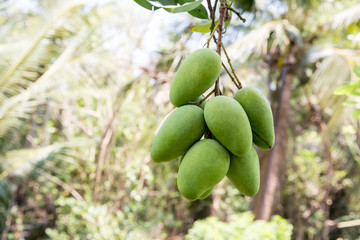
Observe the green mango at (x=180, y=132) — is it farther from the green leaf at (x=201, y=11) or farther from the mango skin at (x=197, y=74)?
the green leaf at (x=201, y=11)

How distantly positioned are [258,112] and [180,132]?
13 centimetres

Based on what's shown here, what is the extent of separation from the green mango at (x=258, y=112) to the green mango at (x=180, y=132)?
73 millimetres

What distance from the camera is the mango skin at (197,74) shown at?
1.67 feet

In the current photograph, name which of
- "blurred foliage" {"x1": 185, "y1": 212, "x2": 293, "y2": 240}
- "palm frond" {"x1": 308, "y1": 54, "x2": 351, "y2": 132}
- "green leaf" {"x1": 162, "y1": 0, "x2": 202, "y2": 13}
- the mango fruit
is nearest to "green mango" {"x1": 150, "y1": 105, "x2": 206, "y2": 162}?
"green leaf" {"x1": 162, "y1": 0, "x2": 202, "y2": 13}

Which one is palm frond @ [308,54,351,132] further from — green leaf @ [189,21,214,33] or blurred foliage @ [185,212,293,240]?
green leaf @ [189,21,214,33]

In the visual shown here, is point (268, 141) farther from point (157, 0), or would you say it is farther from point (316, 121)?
point (316, 121)

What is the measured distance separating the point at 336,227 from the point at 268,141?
196 inches

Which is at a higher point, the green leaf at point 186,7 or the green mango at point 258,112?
the green leaf at point 186,7

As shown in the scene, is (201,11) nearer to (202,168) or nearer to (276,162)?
(202,168)

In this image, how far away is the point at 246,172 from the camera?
0.51 metres

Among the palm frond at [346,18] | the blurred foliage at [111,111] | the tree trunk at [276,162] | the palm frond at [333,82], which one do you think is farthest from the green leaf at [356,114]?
the palm frond at [346,18]

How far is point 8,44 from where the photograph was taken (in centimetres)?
338

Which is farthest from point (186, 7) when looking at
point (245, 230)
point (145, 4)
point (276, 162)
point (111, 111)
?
point (276, 162)

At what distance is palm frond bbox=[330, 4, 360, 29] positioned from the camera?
3.86 metres
